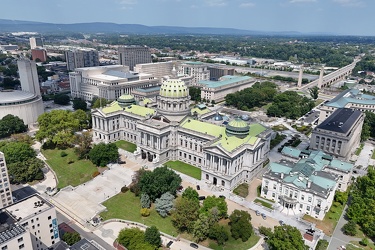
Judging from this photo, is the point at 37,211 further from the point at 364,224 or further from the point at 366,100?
Answer: the point at 366,100

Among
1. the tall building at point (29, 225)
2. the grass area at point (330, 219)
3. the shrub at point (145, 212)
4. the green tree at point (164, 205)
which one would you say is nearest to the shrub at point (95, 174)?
the shrub at point (145, 212)

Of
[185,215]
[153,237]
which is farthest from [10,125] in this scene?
[185,215]

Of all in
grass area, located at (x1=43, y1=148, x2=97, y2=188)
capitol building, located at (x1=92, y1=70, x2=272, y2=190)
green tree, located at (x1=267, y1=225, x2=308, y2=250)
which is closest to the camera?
green tree, located at (x1=267, y1=225, x2=308, y2=250)

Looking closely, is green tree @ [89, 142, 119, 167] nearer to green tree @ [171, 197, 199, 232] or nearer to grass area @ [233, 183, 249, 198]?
green tree @ [171, 197, 199, 232]

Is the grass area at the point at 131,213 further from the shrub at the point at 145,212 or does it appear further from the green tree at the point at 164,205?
the green tree at the point at 164,205

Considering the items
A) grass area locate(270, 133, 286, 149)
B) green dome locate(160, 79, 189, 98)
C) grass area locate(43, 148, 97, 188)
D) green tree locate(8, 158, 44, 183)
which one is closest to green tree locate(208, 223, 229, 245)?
grass area locate(43, 148, 97, 188)

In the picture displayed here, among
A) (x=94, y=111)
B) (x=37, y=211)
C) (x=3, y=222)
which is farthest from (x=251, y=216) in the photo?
(x=94, y=111)

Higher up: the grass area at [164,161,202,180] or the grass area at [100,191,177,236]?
the grass area at [164,161,202,180]
